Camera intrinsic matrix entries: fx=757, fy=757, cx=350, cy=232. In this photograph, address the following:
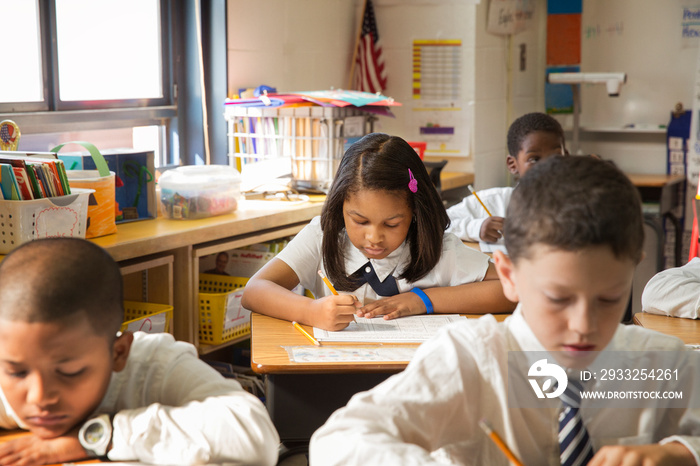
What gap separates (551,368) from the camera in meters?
1.08

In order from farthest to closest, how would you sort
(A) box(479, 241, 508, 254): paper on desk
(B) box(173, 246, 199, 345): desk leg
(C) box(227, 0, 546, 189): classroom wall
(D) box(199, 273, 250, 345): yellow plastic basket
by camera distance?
(C) box(227, 0, 546, 189): classroom wall → (A) box(479, 241, 508, 254): paper on desk → (D) box(199, 273, 250, 345): yellow plastic basket → (B) box(173, 246, 199, 345): desk leg

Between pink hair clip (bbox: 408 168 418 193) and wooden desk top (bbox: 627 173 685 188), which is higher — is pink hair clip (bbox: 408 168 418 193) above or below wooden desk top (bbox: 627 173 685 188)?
above

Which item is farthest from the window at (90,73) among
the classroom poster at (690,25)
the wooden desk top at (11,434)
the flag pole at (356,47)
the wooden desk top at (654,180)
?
the classroom poster at (690,25)

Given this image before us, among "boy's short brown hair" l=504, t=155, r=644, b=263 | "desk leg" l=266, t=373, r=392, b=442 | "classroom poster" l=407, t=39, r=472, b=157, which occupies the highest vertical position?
"classroom poster" l=407, t=39, r=472, b=157

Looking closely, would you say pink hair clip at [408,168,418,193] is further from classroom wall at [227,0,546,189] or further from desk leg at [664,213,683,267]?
desk leg at [664,213,683,267]

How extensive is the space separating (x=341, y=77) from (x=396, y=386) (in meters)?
3.19

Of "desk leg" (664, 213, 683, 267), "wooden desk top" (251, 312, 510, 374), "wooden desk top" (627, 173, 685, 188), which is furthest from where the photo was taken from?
"desk leg" (664, 213, 683, 267)

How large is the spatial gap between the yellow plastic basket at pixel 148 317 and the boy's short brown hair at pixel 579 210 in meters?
1.51

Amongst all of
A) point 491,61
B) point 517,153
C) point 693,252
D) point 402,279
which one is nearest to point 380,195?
point 402,279

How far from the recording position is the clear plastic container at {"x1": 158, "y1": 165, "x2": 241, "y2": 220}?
8.66ft

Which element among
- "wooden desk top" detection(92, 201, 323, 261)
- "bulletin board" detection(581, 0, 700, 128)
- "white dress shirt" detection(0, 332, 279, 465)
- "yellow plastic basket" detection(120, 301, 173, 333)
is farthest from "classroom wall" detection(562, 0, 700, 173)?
"white dress shirt" detection(0, 332, 279, 465)

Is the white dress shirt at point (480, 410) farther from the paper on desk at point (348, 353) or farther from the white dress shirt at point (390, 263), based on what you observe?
the white dress shirt at point (390, 263)

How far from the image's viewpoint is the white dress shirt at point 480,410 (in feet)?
3.32

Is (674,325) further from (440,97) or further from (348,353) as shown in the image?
(440,97)
